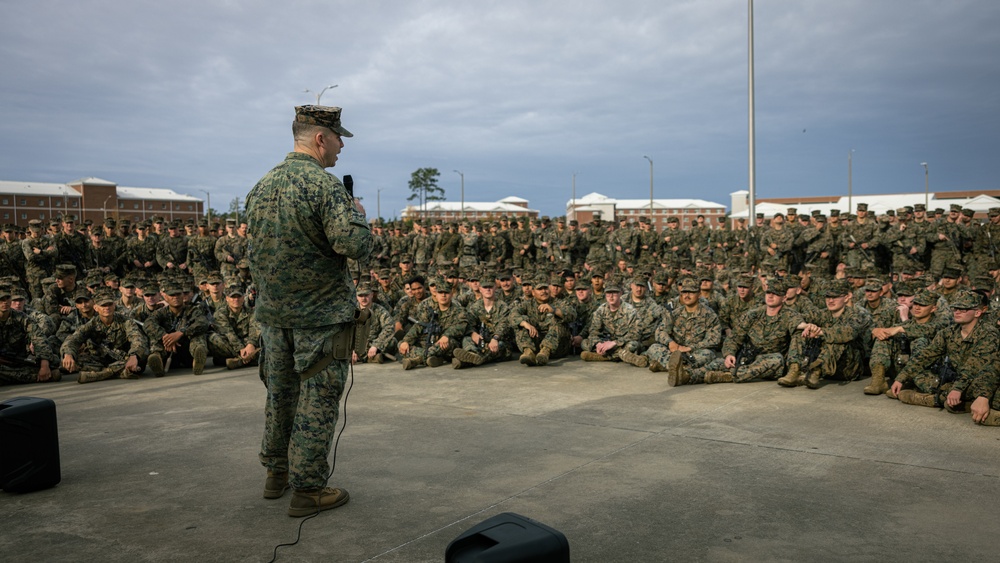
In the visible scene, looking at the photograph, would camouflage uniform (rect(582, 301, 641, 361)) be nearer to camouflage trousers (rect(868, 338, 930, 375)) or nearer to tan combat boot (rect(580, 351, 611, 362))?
tan combat boot (rect(580, 351, 611, 362))

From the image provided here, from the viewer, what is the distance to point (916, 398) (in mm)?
6812

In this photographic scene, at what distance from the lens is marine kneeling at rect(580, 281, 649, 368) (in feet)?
31.8

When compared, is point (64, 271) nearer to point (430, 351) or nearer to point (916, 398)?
point (430, 351)

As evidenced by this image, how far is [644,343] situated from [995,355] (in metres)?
4.25

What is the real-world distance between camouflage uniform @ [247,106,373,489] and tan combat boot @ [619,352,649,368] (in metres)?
5.89

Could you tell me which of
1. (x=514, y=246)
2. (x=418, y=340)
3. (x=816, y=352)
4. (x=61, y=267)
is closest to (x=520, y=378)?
(x=418, y=340)

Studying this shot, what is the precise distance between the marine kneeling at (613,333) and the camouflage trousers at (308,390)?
6.02m

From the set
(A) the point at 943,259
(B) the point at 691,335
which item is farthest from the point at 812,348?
(A) the point at 943,259

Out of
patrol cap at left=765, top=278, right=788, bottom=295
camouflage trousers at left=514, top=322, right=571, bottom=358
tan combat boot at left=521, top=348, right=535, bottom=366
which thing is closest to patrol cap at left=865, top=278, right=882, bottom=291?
patrol cap at left=765, top=278, right=788, bottom=295

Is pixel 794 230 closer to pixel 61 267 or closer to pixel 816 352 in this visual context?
pixel 816 352

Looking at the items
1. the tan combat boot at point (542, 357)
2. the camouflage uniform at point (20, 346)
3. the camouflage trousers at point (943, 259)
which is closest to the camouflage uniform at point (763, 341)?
the tan combat boot at point (542, 357)

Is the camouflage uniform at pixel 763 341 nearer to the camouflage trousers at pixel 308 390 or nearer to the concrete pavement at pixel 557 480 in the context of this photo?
the concrete pavement at pixel 557 480

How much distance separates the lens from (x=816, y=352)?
319 inches

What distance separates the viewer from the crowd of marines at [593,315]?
7.52 metres
